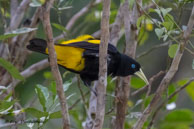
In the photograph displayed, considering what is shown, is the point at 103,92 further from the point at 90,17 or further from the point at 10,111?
the point at 90,17

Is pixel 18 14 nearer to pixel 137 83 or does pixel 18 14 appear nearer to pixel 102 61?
pixel 137 83

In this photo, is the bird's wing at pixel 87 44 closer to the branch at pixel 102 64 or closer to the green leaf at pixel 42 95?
the green leaf at pixel 42 95

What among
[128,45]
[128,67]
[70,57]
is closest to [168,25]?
[128,45]

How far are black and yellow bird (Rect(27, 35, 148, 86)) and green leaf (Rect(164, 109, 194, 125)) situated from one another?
0.99 feet

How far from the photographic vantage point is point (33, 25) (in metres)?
2.67

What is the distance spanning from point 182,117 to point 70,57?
2.83 feet

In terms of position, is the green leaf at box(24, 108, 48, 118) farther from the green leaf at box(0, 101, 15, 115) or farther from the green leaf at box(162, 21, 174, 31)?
the green leaf at box(162, 21, 174, 31)

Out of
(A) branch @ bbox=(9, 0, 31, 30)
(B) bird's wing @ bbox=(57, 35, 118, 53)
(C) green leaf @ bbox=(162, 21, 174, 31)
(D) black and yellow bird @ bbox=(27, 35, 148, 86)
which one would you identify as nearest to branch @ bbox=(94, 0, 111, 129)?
(C) green leaf @ bbox=(162, 21, 174, 31)

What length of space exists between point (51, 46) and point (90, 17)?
1.68 metres

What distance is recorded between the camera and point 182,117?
2.45 metres

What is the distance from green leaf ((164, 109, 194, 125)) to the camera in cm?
244

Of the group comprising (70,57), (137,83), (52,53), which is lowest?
(137,83)

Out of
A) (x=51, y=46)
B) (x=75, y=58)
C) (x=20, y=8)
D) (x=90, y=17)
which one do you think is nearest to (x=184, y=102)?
(x=90, y=17)

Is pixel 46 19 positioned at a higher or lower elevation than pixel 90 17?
higher
